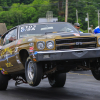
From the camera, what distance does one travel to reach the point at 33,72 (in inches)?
281

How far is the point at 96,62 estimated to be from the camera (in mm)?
7609

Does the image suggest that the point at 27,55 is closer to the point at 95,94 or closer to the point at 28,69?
the point at 28,69

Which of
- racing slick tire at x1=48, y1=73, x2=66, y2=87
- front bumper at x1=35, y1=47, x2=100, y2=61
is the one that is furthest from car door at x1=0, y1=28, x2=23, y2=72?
racing slick tire at x1=48, y1=73, x2=66, y2=87

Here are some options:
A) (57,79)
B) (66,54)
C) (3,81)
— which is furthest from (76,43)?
(3,81)

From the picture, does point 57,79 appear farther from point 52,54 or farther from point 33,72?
point 52,54

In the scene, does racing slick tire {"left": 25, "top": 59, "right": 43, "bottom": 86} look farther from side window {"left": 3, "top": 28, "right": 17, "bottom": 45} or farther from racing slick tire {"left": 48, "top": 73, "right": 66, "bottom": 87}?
racing slick tire {"left": 48, "top": 73, "right": 66, "bottom": 87}

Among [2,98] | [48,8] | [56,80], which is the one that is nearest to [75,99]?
[2,98]

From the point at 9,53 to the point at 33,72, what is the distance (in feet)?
4.92

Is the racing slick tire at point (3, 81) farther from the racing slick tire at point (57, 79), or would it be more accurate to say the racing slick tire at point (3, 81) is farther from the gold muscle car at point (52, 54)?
the racing slick tire at point (57, 79)

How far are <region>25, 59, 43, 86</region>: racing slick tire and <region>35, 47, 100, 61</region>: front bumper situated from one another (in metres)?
0.28

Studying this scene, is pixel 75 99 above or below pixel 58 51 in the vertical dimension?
below

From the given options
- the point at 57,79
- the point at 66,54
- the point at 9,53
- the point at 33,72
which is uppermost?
the point at 66,54

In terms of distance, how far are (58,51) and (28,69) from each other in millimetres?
888

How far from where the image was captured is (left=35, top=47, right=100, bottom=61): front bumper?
A: 6.86 metres
